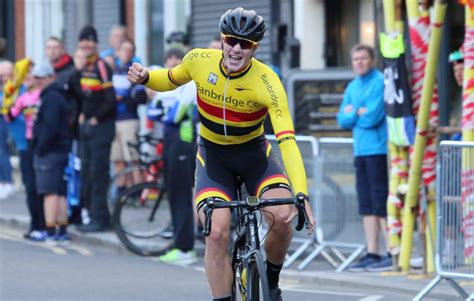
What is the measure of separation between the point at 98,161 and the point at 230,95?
654cm

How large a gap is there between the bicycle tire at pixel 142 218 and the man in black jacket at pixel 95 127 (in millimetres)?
1091

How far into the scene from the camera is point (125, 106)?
15.5 meters

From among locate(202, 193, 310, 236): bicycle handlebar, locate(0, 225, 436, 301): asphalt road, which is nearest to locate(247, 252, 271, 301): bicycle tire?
locate(202, 193, 310, 236): bicycle handlebar

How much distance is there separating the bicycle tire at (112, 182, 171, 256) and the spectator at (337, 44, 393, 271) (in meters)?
2.13

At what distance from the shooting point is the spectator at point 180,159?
1190 centimetres

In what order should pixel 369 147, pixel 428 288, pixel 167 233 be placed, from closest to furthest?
pixel 428 288
pixel 369 147
pixel 167 233

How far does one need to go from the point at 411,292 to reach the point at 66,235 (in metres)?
4.97

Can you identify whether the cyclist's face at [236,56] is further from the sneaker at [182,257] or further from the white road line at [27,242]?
the white road line at [27,242]

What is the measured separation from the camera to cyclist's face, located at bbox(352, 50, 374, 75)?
11664mm

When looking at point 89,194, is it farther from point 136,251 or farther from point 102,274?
point 102,274

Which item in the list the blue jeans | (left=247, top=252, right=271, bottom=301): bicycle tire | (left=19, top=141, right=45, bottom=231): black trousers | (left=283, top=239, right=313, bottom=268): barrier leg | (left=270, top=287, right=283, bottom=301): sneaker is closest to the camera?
(left=247, top=252, right=271, bottom=301): bicycle tire

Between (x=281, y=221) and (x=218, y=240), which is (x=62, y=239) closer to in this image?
(x=218, y=240)

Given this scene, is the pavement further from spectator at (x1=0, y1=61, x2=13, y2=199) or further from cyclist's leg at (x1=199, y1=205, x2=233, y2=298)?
spectator at (x1=0, y1=61, x2=13, y2=199)

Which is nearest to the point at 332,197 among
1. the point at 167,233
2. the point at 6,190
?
the point at 167,233
